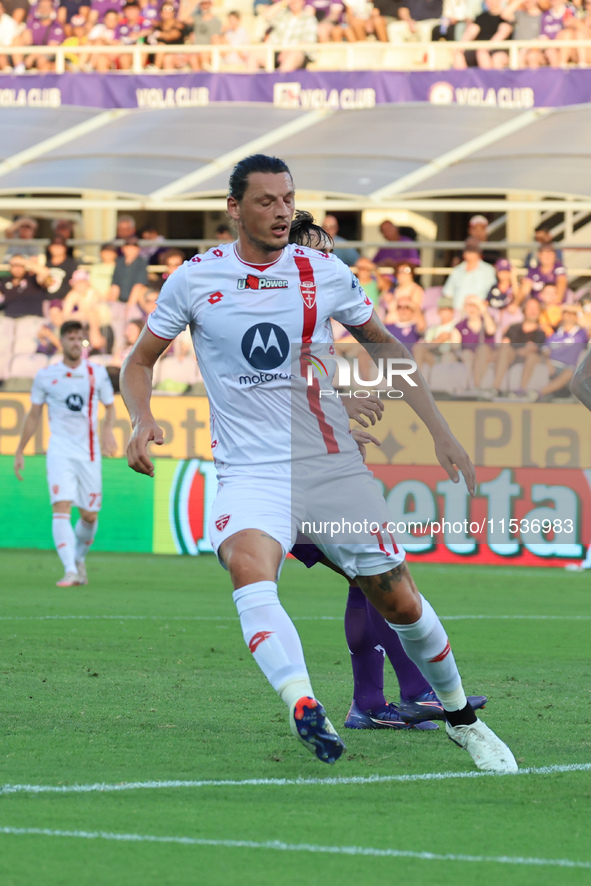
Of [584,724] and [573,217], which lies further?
[573,217]

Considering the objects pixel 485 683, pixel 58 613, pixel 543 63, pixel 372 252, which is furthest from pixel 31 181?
pixel 485 683

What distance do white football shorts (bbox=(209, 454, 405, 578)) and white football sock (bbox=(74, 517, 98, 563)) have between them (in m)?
8.51

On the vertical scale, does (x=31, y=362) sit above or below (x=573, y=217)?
below

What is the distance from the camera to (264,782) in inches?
209

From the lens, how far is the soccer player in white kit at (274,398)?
5434 millimetres

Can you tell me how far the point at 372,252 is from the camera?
1994 cm

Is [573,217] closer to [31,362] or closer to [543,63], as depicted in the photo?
[543,63]

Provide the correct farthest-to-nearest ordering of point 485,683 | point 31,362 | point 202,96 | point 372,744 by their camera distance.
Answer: point 202,96, point 31,362, point 485,683, point 372,744

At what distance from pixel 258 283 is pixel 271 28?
19.5 meters

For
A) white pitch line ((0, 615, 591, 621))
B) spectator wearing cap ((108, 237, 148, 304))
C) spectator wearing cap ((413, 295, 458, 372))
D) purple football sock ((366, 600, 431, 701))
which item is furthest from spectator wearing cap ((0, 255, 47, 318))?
purple football sock ((366, 600, 431, 701))

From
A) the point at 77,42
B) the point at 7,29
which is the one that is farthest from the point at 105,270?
the point at 7,29

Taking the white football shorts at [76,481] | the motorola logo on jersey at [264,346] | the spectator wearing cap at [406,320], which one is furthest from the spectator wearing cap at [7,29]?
the motorola logo on jersey at [264,346]

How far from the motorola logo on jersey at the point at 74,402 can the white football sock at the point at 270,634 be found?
Result: 30.2 feet

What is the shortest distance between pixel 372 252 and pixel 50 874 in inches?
648
